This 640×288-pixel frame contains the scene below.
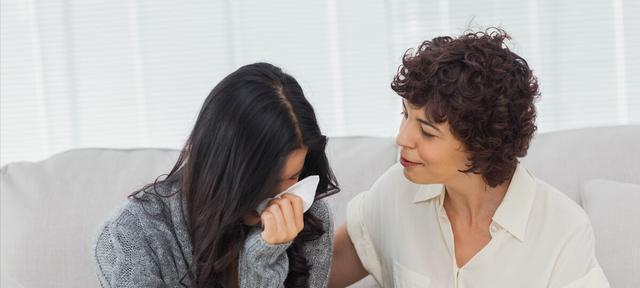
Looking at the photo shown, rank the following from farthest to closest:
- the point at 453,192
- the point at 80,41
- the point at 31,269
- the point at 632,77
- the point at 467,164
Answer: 1. the point at 80,41
2. the point at 632,77
3. the point at 31,269
4. the point at 453,192
5. the point at 467,164

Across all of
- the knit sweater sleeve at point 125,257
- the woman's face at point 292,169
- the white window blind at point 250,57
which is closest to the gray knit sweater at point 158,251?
Answer: the knit sweater sleeve at point 125,257

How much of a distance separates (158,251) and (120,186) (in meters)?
0.54

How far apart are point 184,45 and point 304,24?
1.32 feet

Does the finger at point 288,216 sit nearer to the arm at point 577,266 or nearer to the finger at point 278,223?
the finger at point 278,223

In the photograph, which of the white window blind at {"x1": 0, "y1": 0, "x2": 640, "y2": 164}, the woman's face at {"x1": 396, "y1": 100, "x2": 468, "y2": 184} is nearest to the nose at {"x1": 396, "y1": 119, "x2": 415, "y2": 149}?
the woman's face at {"x1": 396, "y1": 100, "x2": 468, "y2": 184}

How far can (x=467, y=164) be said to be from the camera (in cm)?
178

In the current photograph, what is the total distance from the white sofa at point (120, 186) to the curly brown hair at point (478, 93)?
0.42 metres

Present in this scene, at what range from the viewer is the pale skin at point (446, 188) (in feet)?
5.69

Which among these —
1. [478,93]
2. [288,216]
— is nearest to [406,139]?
[478,93]

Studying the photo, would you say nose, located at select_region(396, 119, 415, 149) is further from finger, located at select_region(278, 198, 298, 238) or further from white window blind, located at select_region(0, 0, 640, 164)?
white window blind, located at select_region(0, 0, 640, 164)

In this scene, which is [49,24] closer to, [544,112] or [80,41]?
[80,41]

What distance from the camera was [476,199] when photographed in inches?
74.5

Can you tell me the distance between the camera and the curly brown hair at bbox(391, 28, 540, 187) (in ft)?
5.54

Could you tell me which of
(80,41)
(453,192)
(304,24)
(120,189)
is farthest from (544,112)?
(80,41)
